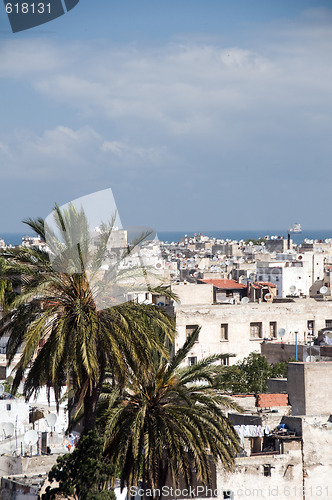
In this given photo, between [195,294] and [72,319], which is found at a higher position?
[195,294]

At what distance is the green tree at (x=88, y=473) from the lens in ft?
58.1

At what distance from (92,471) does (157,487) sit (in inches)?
64.7

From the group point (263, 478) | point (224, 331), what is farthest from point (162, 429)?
point (224, 331)

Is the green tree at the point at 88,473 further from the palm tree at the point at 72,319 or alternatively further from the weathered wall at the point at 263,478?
the weathered wall at the point at 263,478

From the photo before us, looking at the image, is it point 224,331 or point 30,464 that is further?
point 224,331

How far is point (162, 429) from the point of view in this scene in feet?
60.1

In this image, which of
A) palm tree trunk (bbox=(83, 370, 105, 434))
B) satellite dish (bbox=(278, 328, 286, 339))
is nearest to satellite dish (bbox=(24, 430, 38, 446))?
palm tree trunk (bbox=(83, 370, 105, 434))

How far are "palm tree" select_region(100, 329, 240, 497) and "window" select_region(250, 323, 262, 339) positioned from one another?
28.9 m

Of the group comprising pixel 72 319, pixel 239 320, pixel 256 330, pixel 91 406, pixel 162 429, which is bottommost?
pixel 162 429

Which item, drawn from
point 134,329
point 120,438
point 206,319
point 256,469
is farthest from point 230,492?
point 206,319

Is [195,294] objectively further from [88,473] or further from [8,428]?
[88,473]

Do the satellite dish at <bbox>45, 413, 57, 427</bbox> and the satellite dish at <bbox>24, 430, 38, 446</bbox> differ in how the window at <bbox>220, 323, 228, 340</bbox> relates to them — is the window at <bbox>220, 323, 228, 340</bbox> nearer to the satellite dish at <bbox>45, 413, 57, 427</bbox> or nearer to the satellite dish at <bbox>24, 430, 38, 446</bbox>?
the satellite dish at <bbox>45, 413, 57, 427</bbox>

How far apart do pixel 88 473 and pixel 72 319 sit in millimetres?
3047

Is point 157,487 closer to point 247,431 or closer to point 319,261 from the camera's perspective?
point 247,431
